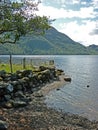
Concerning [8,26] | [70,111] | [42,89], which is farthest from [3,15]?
[42,89]

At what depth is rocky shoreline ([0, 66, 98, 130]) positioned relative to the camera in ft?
79.6

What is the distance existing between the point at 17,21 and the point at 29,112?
10965 mm

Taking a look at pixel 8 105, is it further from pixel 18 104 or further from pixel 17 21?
pixel 17 21

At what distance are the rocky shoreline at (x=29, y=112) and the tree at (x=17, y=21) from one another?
8340 millimetres

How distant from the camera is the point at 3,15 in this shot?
2711 centimetres

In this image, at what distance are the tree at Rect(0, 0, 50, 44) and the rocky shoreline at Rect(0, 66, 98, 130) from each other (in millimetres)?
8340

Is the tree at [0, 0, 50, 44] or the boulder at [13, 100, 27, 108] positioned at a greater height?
the tree at [0, 0, 50, 44]

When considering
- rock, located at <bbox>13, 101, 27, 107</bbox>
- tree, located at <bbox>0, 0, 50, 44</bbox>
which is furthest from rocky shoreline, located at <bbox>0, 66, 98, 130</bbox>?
tree, located at <bbox>0, 0, 50, 44</bbox>

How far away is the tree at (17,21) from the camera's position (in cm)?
2718

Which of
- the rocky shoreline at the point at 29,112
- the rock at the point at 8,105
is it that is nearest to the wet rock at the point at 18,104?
the rocky shoreline at the point at 29,112

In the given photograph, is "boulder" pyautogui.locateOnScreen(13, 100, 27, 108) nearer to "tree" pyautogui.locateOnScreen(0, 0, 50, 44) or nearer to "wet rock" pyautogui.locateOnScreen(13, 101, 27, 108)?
"wet rock" pyautogui.locateOnScreen(13, 101, 27, 108)

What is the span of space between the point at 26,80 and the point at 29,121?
85.2 feet

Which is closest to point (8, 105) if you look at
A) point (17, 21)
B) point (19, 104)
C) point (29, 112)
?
point (19, 104)

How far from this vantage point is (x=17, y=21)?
90.1ft
